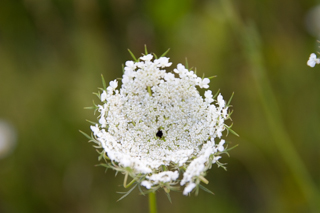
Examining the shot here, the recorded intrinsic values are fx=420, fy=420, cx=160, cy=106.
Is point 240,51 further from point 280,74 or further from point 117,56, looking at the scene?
point 117,56

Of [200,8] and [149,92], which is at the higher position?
[200,8]

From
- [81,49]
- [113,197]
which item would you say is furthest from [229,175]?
[81,49]

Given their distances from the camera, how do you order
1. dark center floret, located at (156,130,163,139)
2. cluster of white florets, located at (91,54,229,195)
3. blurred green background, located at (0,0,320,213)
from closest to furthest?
1. cluster of white florets, located at (91,54,229,195)
2. dark center floret, located at (156,130,163,139)
3. blurred green background, located at (0,0,320,213)

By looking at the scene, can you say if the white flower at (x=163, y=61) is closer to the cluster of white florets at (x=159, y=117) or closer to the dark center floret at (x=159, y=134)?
the cluster of white florets at (x=159, y=117)

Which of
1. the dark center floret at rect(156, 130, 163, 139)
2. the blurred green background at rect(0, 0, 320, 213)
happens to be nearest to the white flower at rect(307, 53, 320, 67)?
the dark center floret at rect(156, 130, 163, 139)

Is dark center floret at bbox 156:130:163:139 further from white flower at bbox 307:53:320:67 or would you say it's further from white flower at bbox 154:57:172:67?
white flower at bbox 307:53:320:67

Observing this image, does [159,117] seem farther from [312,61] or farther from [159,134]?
[312,61]
